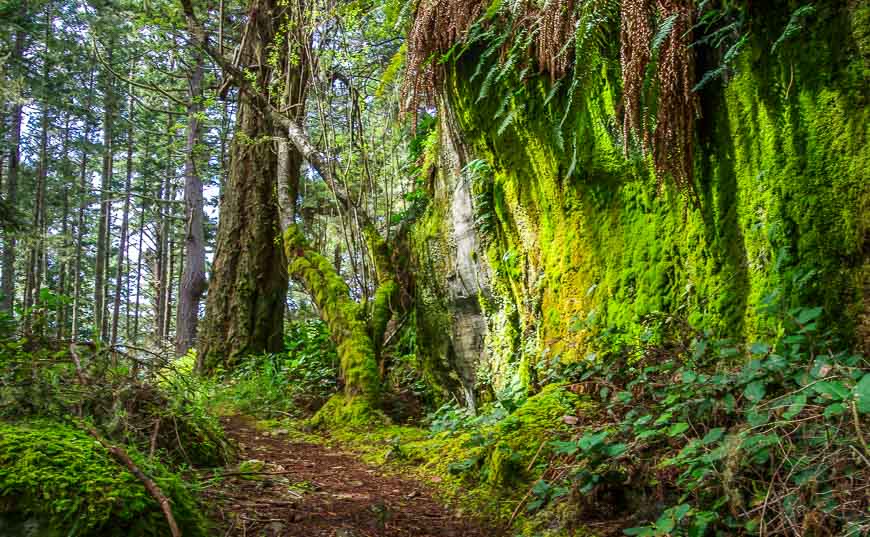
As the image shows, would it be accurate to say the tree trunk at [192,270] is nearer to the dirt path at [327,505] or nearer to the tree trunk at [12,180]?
the tree trunk at [12,180]

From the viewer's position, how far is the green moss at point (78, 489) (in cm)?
184

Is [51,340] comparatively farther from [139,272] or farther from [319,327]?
[139,272]

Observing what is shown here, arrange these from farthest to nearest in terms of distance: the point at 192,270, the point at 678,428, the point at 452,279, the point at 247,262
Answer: the point at 192,270, the point at 247,262, the point at 452,279, the point at 678,428

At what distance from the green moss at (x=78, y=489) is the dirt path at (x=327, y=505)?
45 cm

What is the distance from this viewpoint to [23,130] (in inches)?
834

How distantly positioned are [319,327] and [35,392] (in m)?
7.53

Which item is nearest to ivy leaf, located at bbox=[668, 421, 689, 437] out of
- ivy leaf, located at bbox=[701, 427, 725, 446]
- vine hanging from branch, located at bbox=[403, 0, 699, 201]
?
ivy leaf, located at bbox=[701, 427, 725, 446]

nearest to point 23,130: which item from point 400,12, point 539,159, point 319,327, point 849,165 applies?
point 319,327

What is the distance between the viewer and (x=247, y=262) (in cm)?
952

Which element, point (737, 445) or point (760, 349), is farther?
point (760, 349)

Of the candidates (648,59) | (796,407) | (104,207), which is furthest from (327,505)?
(104,207)

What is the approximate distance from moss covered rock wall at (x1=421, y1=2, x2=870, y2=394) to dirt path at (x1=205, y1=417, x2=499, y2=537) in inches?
55.4

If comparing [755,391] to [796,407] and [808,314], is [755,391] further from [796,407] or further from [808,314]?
[808,314]

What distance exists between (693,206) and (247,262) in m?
7.90
